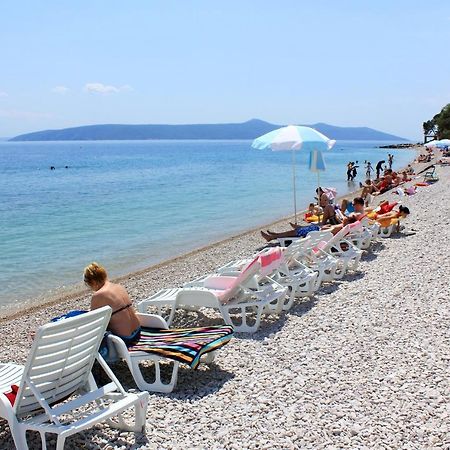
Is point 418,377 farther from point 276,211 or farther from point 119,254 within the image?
point 276,211

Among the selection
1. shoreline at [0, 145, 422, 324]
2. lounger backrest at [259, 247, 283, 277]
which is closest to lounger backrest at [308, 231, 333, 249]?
lounger backrest at [259, 247, 283, 277]

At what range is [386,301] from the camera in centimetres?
665

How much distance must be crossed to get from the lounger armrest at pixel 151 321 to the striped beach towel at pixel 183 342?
1.7 inches

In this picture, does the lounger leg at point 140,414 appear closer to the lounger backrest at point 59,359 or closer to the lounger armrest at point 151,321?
the lounger backrest at point 59,359

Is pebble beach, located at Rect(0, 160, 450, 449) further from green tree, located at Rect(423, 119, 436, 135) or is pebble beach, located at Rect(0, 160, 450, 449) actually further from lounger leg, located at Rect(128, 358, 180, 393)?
green tree, located at Rect(423, 119, 436, 135)

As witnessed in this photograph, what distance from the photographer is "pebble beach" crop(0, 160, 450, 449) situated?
3.59 meters

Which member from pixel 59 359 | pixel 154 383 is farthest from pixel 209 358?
pixel 59 359

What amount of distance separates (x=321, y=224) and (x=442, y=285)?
15.9 ft

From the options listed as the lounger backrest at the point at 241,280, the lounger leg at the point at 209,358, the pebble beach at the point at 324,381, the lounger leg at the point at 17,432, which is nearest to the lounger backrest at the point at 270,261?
the lounger backrest at the point at 241,280

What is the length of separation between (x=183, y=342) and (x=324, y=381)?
1.12 m

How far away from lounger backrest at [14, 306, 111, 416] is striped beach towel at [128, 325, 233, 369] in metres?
0.80

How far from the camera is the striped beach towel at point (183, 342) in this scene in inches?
172

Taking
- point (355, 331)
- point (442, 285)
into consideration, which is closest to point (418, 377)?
point (355, 331)

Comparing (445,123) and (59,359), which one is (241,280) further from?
(445,123)
